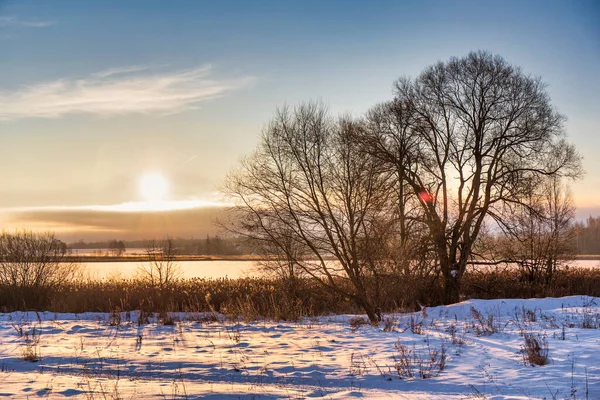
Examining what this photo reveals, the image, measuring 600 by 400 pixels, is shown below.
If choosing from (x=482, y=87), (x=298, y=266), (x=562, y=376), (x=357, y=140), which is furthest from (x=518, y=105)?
(x=562, y=376)

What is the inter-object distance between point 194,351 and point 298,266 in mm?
6202

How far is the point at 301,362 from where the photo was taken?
28.3 feet

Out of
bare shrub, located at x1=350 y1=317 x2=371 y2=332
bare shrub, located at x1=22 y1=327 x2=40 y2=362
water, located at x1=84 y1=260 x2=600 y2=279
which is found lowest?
bare shrub, located at x1=350 y1=317 x2=371 y2=332

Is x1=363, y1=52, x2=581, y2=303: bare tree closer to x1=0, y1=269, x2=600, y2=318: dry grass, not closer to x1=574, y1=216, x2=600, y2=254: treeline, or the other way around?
x1=0, y1=269, x2=600, y2=318: dry grass

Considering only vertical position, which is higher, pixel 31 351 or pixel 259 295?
pixel 259 295

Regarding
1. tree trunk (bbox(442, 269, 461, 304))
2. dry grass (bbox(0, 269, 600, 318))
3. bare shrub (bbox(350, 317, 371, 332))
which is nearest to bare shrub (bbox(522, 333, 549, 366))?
bare shrub (bbox(350, 317, 371, 332))

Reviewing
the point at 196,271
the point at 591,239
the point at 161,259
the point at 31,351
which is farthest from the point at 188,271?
the point at 591,239

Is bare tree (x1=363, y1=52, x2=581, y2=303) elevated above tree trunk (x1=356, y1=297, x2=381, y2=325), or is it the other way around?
bare tree (x1=363, y1=52, x2=581, y2=303)

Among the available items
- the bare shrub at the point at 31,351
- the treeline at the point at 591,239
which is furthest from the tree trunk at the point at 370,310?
the treeline at the point at 591,239

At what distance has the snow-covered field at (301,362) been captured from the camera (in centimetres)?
665

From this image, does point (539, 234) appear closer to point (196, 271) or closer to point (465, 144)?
point (465, 144)

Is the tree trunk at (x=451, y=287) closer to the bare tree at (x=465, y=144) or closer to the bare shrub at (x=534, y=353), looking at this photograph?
the bare tree at (x=465, y=144)

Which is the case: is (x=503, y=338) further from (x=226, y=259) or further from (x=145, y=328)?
(x=226, y=259)

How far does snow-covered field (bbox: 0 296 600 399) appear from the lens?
262 inches
